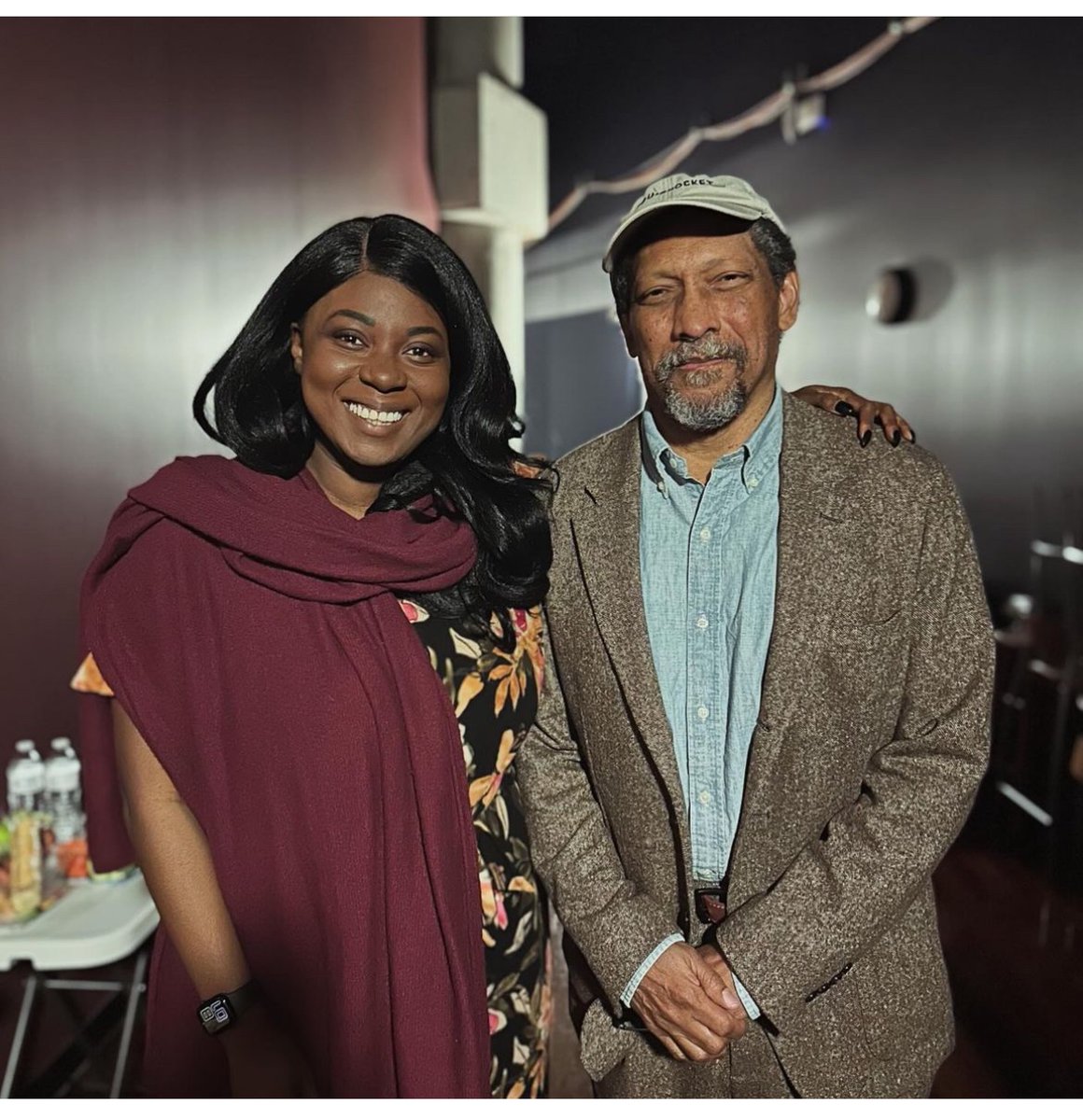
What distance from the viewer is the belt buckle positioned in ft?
4.94

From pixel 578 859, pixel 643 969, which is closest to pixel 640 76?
pixel 578 859

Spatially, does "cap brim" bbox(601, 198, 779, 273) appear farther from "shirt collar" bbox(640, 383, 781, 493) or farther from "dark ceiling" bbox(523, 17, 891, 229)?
"dark ceiling" bbox(523, 17, 891, 229)

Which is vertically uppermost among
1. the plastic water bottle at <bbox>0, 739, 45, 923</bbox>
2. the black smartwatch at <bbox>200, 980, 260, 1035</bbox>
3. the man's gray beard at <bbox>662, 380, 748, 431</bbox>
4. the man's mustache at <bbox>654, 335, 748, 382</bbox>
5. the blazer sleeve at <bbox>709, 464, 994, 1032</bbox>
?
the man's mustache at <bbox>654, 335, 748, 382</bbox>

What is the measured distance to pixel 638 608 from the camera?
Result: 1.50m

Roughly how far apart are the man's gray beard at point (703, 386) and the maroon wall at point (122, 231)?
6.22 ft

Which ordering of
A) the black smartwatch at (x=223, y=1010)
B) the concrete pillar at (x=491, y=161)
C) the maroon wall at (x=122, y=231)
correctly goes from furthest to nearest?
the concrete pillar at (x=491, y=161), the maroon wall at (x=122, y=231), the black smartwatch at (x=223, y=1010)

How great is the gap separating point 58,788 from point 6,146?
60.8 inches

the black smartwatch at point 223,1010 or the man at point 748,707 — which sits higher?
the man at point 748,707

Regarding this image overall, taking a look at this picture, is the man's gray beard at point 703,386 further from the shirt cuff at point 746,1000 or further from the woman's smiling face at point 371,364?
the shirt cuff at point 746,1000

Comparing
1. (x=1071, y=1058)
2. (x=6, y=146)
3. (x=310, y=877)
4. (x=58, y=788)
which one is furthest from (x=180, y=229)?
(x=1071, y=1058)

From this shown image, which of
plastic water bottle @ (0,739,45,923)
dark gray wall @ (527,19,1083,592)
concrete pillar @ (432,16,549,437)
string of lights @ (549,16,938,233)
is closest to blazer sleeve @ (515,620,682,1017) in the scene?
plastic water bottle @ (0,739,45,923)

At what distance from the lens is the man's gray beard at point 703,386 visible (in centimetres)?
144

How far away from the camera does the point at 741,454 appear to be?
1511mm

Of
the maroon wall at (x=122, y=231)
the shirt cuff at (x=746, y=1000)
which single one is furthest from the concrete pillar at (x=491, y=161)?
the shirt cuff at (x=746, y=1000)
